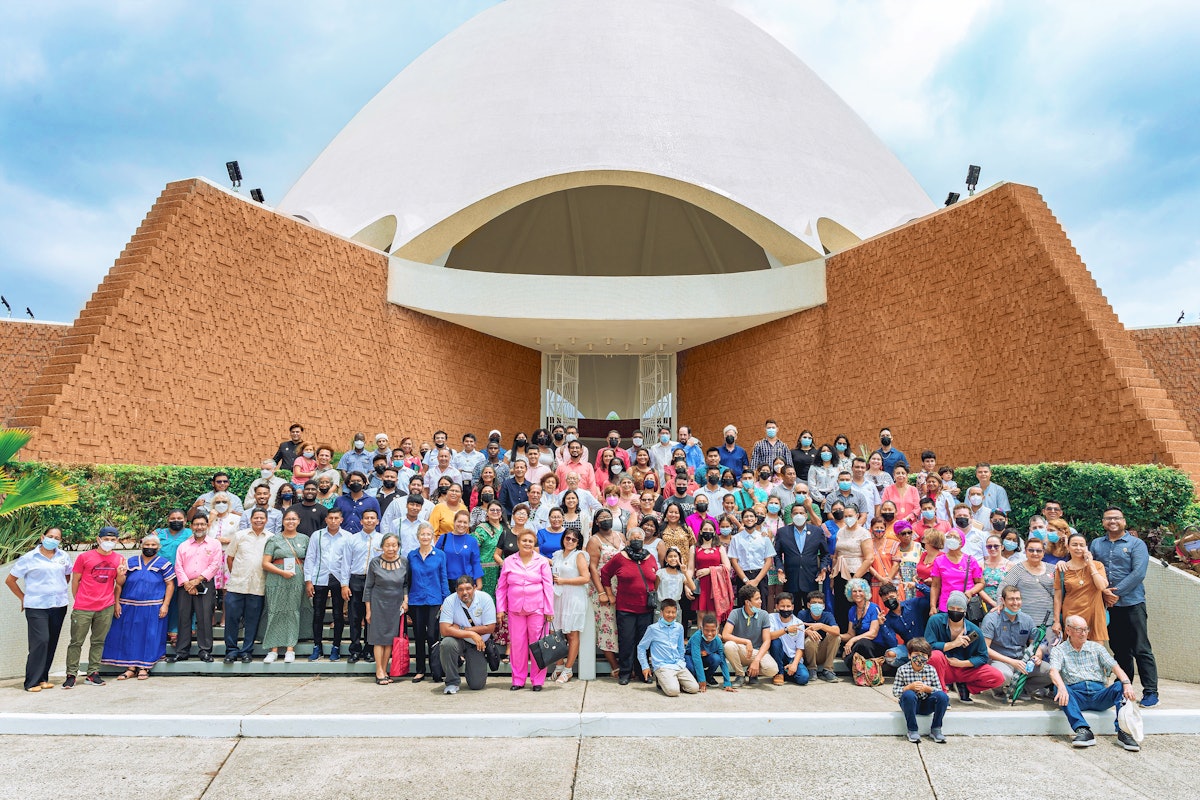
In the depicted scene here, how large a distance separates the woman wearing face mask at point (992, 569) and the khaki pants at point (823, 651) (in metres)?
1.08

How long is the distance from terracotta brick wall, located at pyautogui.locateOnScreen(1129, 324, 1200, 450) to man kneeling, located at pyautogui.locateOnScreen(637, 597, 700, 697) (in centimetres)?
1038

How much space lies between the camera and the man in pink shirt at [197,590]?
5.92 meters

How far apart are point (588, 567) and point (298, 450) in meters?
4.20

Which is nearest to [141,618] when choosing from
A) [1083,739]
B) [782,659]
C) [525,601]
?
[525,601]

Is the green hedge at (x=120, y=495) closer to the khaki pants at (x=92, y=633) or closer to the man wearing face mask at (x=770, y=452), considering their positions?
the khaki pants at (x=92, y=633)

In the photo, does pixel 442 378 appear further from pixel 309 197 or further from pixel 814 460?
pixel 814 460

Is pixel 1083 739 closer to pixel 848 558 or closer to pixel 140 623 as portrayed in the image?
pixel 848 558

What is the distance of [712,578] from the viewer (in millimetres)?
5785

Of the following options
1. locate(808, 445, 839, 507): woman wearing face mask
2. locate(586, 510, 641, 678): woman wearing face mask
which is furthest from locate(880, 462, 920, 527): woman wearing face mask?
locate(586, 510, 641, 678): woman wearing face mask

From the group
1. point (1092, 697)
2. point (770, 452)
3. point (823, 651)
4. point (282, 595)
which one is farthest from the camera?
point (770, 452)

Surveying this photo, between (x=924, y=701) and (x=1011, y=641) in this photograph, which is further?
(x=1011, y=641)

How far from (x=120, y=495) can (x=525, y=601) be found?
4708 mm

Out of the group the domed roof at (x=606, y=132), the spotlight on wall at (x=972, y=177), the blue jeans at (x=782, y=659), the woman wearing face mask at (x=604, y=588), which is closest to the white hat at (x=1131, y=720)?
the blue jeans at (x=782, y=659)

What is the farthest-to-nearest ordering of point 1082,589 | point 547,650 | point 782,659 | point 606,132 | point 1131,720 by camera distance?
point 606,132 < point 782,659 < point 547,650 < point 1082,589 < point 1131,720
